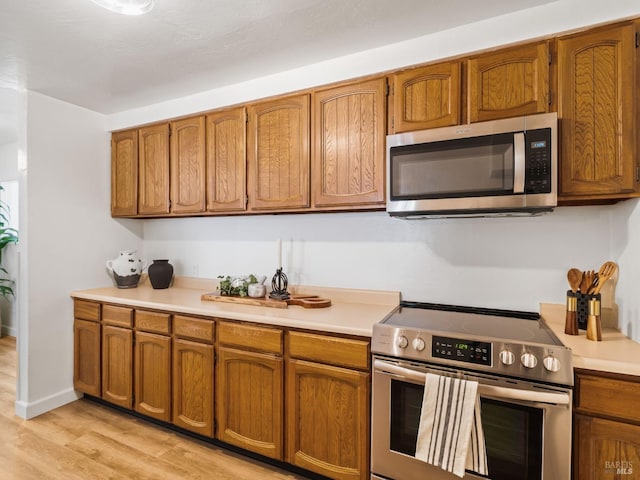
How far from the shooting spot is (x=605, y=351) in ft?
4.61

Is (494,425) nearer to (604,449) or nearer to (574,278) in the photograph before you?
(604,449)

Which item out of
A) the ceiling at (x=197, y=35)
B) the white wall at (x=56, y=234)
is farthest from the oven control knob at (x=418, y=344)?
the white wall at (x=56, y=234)

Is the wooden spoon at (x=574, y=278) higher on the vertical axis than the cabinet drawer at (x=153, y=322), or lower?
higher

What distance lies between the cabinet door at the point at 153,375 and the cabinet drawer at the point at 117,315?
14 centimetres

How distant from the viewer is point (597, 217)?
1822mm

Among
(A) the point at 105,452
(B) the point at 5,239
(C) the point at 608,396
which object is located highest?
(B) the point at 5,239

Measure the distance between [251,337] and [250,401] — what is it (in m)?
0.38

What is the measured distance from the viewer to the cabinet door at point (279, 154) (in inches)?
87.1

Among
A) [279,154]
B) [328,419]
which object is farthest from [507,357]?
[279,154]

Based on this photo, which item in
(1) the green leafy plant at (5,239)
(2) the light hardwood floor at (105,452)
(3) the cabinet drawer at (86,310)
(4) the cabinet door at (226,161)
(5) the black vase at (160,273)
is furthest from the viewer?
(1) the green leafy plant at (5,239)

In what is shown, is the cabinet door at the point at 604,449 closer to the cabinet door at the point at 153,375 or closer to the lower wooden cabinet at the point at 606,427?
the lower wooden cabinet at the point at 606,427

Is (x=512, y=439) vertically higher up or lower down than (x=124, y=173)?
lower down

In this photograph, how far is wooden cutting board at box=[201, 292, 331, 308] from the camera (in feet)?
7.25

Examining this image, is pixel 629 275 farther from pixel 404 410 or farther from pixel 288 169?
pixel 288 169
